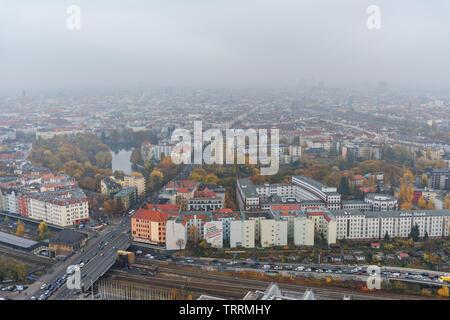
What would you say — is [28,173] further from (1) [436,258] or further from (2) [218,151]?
(1) [436,258]

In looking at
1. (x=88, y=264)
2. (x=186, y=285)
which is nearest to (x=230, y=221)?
(x=186, y=285)

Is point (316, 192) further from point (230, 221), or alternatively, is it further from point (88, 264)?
point (88, 264)

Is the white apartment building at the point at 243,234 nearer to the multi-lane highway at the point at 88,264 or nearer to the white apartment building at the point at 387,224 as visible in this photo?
the white apartment building at the point at 387,224

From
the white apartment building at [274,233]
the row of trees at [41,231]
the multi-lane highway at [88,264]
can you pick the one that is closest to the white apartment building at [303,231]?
the white apartment building at [274,233]

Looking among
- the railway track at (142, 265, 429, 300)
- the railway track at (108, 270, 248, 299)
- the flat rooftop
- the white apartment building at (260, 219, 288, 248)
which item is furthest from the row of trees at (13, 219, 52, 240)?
the white apartment building at (260, 219, 288, 248)

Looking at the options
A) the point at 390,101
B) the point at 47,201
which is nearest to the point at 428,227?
the point at 47,201

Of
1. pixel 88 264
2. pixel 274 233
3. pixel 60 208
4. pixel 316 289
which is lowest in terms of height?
pixel 316 289
